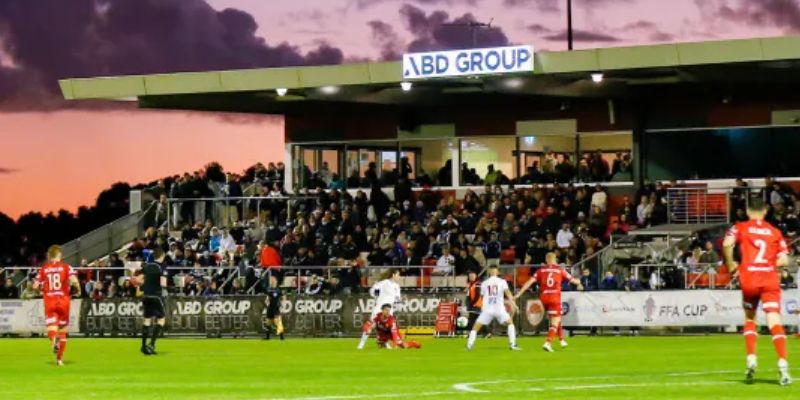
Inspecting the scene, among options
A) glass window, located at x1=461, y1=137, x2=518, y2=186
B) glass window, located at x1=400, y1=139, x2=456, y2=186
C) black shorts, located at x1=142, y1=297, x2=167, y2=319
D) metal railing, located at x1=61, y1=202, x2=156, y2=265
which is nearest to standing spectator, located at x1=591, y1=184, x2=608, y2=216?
glass window, located at x1=461, y1=137, x2=518, y2=186

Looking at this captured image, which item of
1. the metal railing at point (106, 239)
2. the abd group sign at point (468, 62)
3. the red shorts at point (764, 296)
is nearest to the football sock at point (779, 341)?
the red shorts at point (764, 296)

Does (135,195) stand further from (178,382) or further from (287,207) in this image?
(178,382)

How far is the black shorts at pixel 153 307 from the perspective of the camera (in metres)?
32.8

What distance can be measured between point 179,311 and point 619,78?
14.5m

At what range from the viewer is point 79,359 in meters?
30.7

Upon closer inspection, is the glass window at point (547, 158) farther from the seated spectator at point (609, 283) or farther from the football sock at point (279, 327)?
the football sock at point (279, 327)

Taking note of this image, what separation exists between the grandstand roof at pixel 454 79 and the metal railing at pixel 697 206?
3.24m

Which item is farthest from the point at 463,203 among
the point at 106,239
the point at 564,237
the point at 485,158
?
the point at 106,239

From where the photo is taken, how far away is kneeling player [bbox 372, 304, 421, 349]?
34250mm

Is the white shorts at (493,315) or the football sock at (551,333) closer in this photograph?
the football sock at (551,333)

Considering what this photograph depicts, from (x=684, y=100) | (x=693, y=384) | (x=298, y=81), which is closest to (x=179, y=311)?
(x=298, y=81)

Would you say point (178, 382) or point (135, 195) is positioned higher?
point (135, 195)

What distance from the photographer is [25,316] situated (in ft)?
155

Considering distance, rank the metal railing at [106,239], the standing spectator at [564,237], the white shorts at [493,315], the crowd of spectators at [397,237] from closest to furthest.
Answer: the white shorts at [493,315]
the crowd of spectators at [397,237]
the standing spectator at [564,237]
the metal railing at [106,239]
